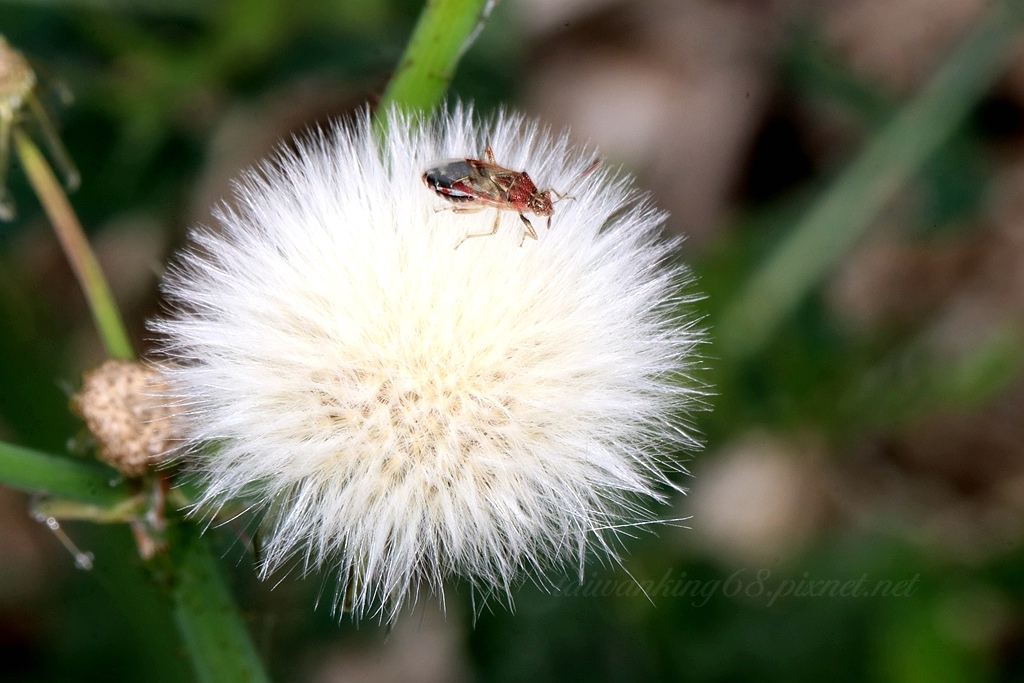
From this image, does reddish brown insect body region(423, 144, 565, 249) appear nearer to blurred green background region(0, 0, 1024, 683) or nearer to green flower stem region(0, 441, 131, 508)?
green flower stem region(0, 441, 131, 508)

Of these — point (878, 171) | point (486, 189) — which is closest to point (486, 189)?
point (486, 189)

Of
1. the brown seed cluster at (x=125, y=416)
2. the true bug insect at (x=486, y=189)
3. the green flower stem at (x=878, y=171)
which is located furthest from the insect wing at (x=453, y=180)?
the green flower stem at (x=878, y=171)

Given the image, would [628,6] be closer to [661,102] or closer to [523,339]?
[661,102]

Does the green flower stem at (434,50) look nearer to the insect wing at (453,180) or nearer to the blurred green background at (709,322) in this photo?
the insect wing at (453,180)

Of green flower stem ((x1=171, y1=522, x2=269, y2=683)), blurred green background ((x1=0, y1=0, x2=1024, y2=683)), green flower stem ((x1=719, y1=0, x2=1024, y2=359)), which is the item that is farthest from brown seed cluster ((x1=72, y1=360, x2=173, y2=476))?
green flower stem ((x1=719, y1=0, x2=1024, y2=359))

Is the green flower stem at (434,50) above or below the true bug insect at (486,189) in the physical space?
above

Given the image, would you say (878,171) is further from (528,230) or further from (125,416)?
(125,416)

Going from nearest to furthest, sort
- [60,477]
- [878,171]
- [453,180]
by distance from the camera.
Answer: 1. [60,477]
2. [453,180]
3. [878,171]
